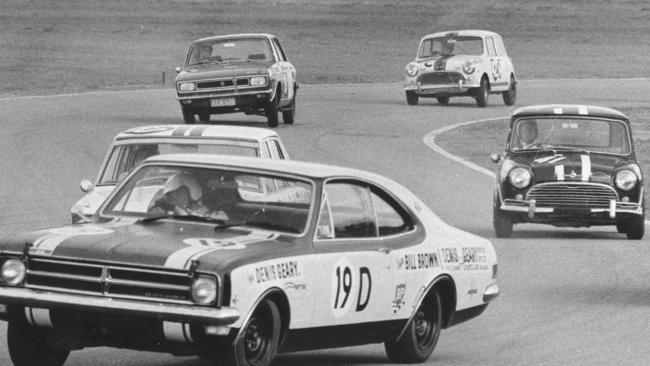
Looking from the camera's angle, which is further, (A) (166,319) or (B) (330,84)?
(B) (330,84)

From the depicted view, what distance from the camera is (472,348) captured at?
35.2 feet

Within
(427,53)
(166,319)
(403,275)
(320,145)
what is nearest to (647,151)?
(320,145)

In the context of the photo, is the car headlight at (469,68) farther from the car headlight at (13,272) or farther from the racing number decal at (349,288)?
the car headlight at (13,272)

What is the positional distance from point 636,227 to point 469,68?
19.7 metres

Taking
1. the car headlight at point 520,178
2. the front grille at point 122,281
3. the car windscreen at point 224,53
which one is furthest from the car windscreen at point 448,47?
the front grille at point 122,281

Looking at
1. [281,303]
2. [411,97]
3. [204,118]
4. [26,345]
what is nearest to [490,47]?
[411,97]

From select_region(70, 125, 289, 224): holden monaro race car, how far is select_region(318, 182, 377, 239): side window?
3749mm

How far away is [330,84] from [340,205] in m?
38.6

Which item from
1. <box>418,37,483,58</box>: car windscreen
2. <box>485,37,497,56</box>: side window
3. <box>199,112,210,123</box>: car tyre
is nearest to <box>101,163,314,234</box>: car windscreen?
<box>199,112,210,123</box>: car tyre

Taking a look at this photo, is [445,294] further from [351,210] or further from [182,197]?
[182,197]

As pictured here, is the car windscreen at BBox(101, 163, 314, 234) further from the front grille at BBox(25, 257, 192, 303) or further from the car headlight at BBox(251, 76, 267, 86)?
the car headlight at BBox(251, 76, 267, 86)

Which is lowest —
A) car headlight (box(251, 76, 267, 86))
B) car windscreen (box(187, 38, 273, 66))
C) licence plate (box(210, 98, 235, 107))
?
licence plate (box(210, 98, 235, 107))

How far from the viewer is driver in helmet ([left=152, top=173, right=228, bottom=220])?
30.9 feet

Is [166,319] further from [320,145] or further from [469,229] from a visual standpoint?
[320,145]
